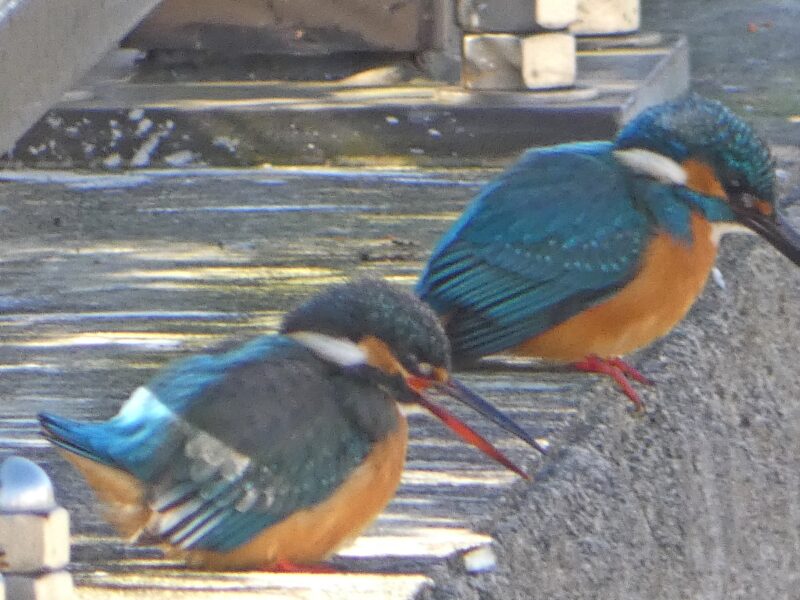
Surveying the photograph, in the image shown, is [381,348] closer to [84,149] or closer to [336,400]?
[336,400]

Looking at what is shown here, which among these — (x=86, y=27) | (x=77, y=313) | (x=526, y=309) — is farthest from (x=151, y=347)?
(x=86, y=27)

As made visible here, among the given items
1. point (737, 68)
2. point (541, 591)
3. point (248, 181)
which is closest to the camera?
point (541, 591)

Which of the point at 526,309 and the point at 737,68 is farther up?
the point at 526,309

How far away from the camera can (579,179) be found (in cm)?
465

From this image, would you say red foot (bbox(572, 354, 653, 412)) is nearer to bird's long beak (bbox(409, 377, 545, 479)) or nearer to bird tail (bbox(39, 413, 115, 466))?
bird's long beak (bbox(409, 377, 545, 479))

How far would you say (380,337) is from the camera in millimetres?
3406

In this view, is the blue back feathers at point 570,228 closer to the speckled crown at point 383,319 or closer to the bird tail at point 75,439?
the speckled crown at point 383,319

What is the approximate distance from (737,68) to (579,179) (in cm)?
534

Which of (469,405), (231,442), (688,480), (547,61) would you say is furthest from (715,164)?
(547,61)

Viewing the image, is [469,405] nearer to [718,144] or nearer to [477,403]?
[477,403]

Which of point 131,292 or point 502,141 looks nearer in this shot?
point 131,292

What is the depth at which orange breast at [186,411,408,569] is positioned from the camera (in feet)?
10.8

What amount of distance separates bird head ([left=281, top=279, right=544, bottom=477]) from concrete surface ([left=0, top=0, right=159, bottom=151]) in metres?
0.69

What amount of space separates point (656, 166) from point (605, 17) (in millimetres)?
4582
